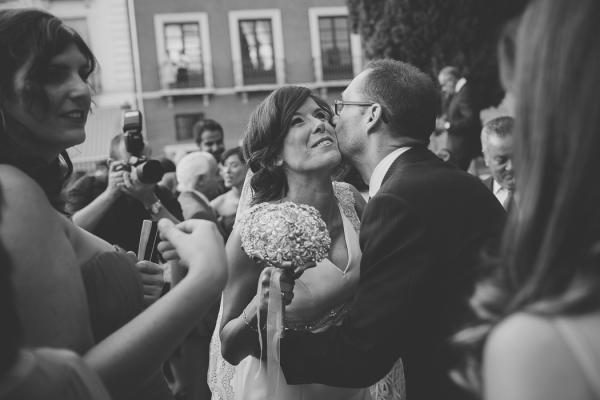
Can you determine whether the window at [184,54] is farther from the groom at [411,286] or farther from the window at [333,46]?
the groom at [411,286]

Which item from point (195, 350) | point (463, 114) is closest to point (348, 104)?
point (195, 350)

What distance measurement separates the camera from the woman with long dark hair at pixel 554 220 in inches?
40.5

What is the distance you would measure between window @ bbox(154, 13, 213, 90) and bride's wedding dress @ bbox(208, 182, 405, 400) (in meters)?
21.8

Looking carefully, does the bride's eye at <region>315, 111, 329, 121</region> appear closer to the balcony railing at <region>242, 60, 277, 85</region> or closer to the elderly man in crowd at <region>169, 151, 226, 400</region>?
the elderly man in crowd at <region>169, 151, 226, 400</region>

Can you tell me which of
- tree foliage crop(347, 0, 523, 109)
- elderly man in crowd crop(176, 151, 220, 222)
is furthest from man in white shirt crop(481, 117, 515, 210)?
tree foliage crop(347, 0, 523, 109)

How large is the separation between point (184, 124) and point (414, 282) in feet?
74.7

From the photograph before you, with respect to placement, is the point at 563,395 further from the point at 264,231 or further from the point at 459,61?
the point at 459,61

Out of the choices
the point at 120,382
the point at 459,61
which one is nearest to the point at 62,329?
the point at 120,382

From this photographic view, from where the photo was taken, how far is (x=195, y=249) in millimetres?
1665

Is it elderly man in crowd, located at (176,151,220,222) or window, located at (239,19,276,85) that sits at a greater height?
window, located at (239,19,276,85)

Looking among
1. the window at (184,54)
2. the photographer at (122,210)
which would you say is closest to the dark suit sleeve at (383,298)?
the photographer at (122,210)

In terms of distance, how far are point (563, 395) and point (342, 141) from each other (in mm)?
2279

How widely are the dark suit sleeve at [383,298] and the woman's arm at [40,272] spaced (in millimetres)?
1065

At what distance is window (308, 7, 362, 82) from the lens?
968 inches
